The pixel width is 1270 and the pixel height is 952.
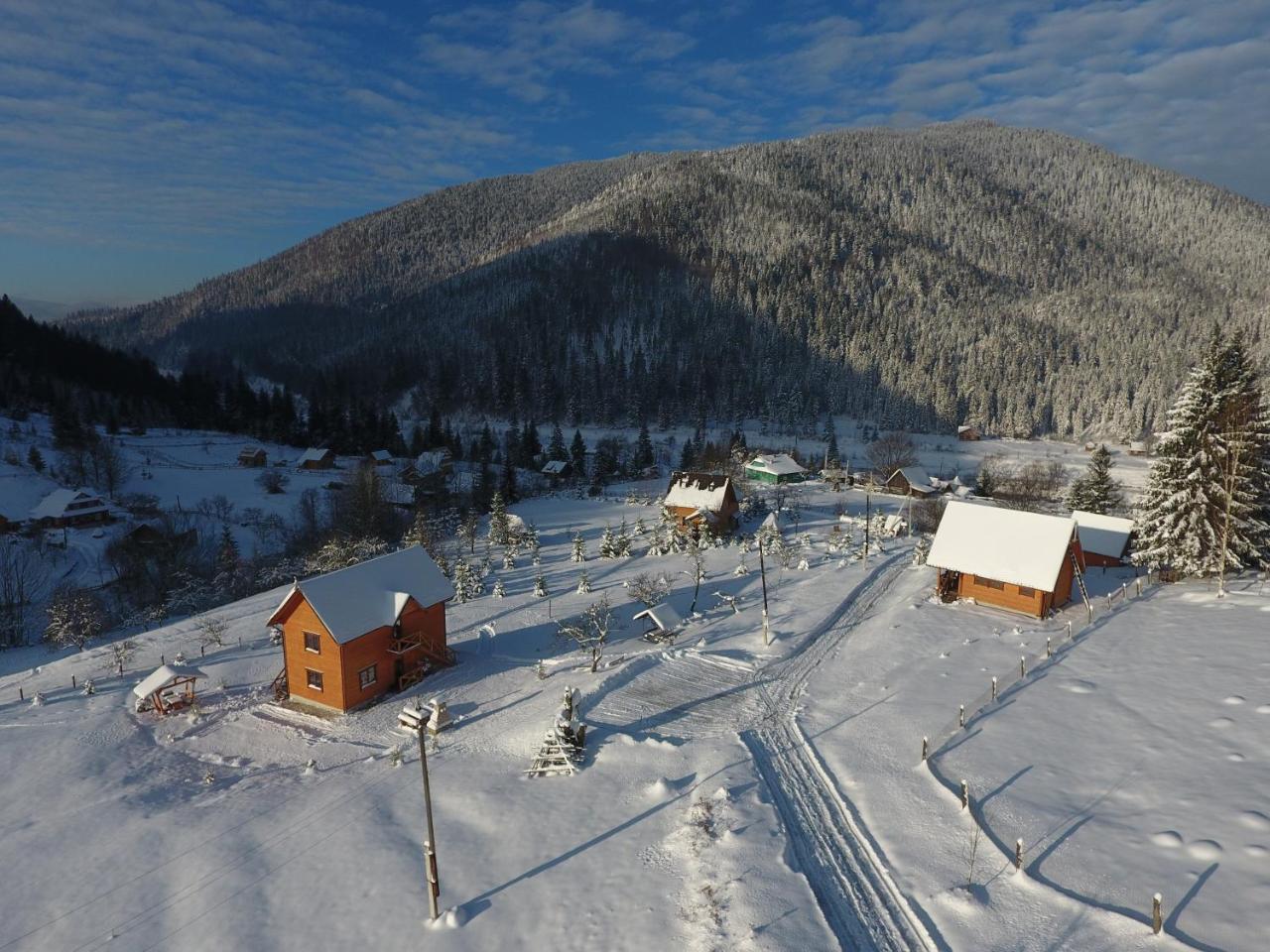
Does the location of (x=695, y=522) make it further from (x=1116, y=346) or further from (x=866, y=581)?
(x=1116, y=346)

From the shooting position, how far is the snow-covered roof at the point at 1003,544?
32812 millimetres

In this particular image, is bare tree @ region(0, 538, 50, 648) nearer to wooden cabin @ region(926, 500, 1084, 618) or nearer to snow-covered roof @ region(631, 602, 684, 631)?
snow-covered roof @ region(631, 602, 684, 631)

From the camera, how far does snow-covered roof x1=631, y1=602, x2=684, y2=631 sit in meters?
33.1

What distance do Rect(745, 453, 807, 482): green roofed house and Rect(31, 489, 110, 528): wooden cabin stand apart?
71397 millimetres

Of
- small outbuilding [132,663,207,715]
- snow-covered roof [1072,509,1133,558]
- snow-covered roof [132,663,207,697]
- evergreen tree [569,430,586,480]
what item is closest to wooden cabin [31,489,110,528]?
small outbuilding [132,663,207,715]

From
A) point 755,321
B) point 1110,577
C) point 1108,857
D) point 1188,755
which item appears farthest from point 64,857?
point 755,321

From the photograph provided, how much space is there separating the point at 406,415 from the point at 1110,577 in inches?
5580

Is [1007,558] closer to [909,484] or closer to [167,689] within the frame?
[167,689]

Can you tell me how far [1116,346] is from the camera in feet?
527

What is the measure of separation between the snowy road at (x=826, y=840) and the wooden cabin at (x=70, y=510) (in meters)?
71.4

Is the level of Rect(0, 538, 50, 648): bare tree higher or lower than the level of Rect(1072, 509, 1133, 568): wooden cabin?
lower

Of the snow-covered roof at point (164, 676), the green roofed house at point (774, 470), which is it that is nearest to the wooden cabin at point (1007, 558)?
the snow-covered roof at point (164, 676)

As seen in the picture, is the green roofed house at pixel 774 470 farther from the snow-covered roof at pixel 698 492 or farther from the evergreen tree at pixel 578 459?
the snow-covered roof at pixel 698 492

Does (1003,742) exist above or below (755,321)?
below
